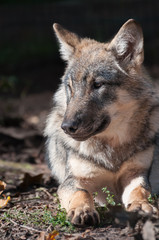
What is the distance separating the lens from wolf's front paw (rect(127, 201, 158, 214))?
3.97m

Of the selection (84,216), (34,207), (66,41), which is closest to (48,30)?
(66,41)

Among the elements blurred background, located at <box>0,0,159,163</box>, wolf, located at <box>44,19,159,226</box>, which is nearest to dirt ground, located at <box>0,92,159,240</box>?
wolf, located at <box>44,19,159,226</box>

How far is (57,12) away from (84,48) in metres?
11.2

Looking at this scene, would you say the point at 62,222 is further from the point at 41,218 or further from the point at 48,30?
the point at 48,30

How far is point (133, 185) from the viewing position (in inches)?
187

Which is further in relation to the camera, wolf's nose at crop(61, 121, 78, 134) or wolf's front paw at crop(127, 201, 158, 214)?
wolf's nose at crop(61, 121, 78, 134)

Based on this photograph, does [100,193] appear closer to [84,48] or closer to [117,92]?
[117,92]

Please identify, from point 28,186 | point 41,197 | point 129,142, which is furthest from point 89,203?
point 28,186

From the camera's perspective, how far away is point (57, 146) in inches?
223

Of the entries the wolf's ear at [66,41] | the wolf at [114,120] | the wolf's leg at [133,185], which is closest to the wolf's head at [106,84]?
the wolf at [114,120]

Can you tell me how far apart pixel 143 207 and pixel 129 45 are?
6.19 ft

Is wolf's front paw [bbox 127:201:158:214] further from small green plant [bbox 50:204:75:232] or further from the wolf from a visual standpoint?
small green plant [bbox 50:204:75:232]

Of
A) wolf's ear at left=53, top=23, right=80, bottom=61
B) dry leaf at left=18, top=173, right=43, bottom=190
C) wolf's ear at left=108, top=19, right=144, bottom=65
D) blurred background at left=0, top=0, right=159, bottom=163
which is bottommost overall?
dry leaf at left=18, top=173, right=43, bottom=190

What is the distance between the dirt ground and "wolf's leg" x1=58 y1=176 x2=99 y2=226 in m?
0.08
